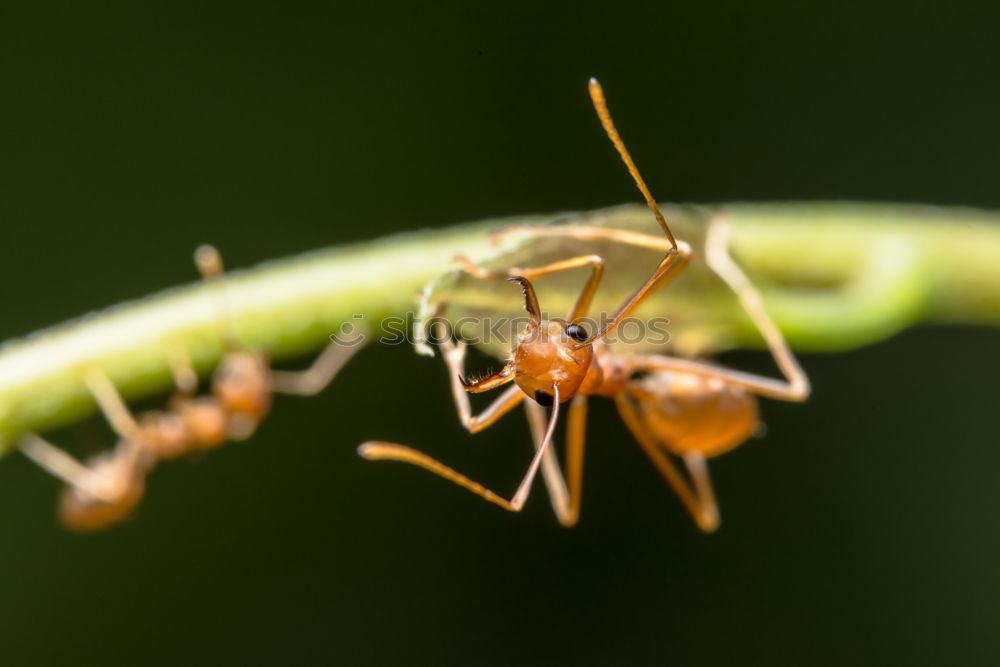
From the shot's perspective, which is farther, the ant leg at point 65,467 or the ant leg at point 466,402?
the ant leg at point 65,467

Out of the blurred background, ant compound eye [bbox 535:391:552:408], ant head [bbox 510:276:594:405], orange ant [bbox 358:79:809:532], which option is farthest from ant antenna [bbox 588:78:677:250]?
the blurred background

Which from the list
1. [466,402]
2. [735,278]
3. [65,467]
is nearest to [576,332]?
[466,402]

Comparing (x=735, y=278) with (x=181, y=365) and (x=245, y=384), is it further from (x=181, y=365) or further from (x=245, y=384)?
(x=245, y=384)

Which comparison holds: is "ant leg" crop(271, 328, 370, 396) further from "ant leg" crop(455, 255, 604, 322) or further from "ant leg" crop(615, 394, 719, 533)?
"ant leg" crop(455, 255, 604, 322)

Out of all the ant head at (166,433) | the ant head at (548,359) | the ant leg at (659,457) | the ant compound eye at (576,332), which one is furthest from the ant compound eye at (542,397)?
the ant head at (166,433)

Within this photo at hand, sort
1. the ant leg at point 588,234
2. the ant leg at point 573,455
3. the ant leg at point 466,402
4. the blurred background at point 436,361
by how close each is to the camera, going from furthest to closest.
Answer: the blurred background at point 436,361 → the ant leg at point 573,455 → the ant leg at point 466,402 → the ant leg at point 588,234

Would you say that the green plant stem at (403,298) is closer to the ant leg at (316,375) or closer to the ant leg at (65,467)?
the ant leg at (316,375)
